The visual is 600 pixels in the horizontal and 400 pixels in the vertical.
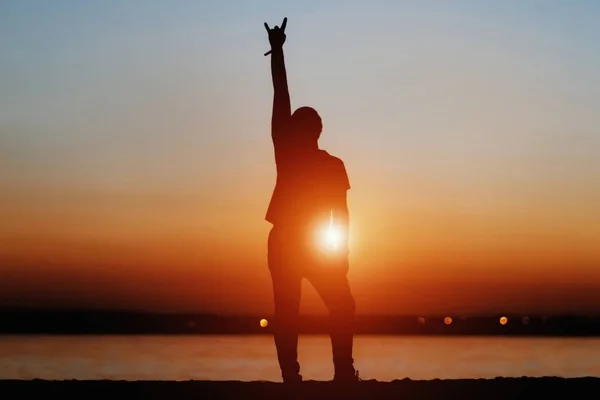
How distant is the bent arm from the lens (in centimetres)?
1062

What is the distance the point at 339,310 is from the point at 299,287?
0.48 m

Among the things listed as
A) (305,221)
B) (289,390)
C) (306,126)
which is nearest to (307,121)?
(306,126)

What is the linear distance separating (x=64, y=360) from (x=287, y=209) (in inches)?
2475

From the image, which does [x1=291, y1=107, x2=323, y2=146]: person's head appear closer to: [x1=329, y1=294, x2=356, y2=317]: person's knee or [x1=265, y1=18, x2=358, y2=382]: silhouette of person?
[x1=265, y1=18, x2=358, y2=382]: silhouette of person

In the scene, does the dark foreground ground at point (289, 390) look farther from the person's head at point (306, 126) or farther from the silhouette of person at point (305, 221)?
the person's head at point (306, 126)

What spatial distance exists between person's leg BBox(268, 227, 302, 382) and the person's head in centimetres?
101

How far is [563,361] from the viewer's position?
2709 inches

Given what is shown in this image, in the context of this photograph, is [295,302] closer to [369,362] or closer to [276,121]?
[276,121]

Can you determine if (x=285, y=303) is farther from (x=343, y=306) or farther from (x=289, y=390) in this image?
(x=289, y=390)

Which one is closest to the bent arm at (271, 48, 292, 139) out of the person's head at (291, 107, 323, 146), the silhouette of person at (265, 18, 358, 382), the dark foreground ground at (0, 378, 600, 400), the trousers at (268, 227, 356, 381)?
the silhouette of person at (265, 18, 358, 382)

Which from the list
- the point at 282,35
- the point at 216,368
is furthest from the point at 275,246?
the point at 216,368

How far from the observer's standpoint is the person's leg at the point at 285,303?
1051cm

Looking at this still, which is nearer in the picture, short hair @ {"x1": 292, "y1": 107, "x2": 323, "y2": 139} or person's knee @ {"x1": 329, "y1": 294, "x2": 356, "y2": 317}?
person's knee @ {"x1": 329, "y1": 294, "x2": 356, "y2": 317}

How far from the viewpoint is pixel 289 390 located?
8.55m
